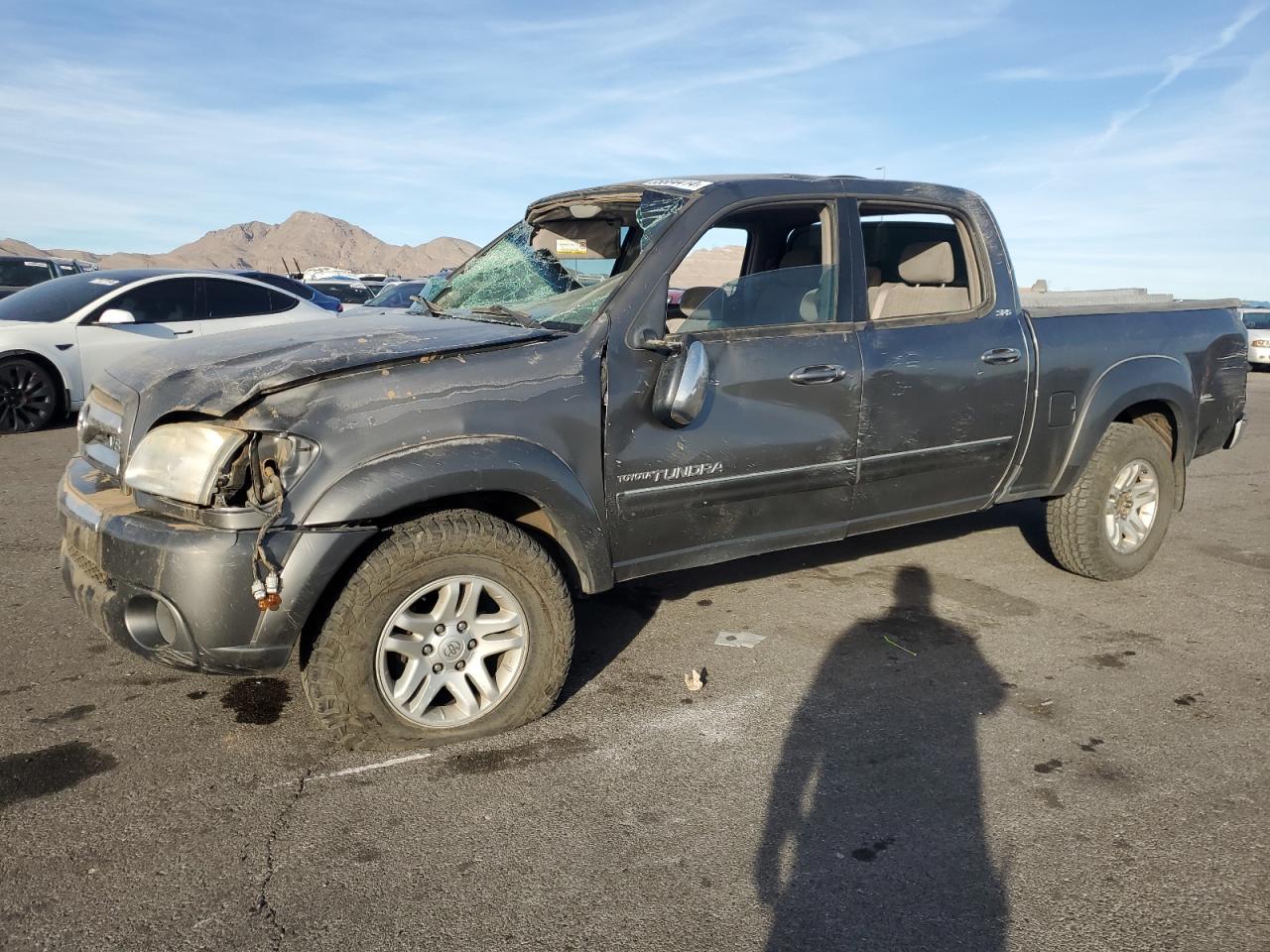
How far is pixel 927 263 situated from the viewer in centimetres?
468

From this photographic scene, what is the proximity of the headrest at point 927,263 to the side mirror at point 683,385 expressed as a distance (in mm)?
1717

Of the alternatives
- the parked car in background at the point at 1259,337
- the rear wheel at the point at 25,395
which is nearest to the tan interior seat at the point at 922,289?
the rear wheel at the point at 25,395

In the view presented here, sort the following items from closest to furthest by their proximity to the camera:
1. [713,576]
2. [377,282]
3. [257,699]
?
[257,699] → [713,576] → [377,282]

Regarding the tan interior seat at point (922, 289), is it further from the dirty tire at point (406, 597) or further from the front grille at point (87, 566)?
the front grille at point (87, 566)

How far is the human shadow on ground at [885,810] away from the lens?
7.79ft

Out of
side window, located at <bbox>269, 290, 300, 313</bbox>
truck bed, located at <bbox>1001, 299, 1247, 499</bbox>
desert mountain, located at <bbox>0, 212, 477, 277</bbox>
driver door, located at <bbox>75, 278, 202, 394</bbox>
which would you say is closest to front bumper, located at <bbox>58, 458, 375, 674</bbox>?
truck bed, located at <bbox>1001, 299, 1247, 499</bbox>

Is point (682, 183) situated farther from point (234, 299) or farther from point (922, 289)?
point (234, 299)

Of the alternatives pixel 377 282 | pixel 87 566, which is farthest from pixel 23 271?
pixel 377 282

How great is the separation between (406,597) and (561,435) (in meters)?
0.75

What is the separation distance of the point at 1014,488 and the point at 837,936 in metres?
2.93

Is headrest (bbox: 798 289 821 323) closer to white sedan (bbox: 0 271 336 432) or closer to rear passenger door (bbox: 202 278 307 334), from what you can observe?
white sedan (bbox: 0 271 336 432)

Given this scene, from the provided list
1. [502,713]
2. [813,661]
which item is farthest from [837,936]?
[813,661]

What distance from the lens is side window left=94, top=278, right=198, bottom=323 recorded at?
362 inches

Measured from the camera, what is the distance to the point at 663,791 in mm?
2977
